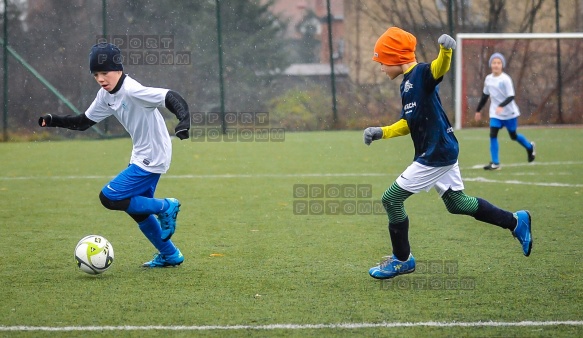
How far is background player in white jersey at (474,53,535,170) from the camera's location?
13.3 meters

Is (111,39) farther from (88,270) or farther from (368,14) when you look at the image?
(88,270)

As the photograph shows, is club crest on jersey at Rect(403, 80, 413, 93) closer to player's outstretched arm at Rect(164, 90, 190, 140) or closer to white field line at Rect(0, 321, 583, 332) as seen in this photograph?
player's outstretched arm at Rect(164, 90, 190, 140)

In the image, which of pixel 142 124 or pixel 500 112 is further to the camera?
pixel 500 112

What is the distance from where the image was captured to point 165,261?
21.3 ft

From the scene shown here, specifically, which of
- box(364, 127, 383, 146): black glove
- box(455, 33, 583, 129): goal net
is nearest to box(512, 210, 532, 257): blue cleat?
box(364, 127, 383, 146): black glove

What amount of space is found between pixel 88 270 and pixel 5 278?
591 mm

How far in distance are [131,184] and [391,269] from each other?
201cm

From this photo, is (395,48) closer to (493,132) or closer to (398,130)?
(398,130)

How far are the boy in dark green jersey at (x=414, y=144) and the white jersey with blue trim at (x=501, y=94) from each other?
796cm

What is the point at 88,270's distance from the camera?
6.10 metres

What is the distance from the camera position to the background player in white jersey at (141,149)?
20.5 feet

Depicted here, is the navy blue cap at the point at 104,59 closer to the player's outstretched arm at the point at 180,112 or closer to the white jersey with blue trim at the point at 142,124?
the white jersey with blue trim at the point at 142,124

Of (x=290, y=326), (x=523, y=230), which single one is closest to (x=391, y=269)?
(x=523, y=230)

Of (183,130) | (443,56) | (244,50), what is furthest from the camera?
(244,50)
